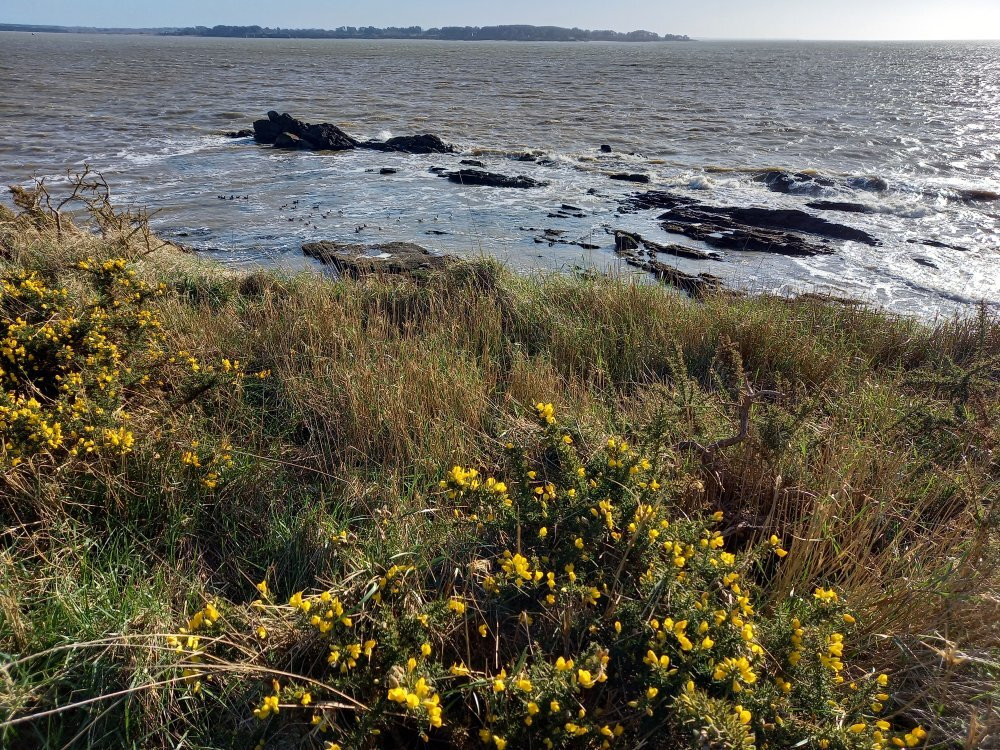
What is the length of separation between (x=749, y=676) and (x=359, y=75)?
6124 centimetres

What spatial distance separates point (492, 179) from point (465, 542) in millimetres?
16546

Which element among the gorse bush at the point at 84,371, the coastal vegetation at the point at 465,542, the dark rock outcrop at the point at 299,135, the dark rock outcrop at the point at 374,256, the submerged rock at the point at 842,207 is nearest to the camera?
the coastal vegetation at the point at 465,542

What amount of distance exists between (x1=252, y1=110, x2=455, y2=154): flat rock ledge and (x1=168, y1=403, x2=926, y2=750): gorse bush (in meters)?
22.0

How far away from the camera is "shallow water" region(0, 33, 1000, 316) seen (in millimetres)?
12102

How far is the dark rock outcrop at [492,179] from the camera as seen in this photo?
699 inches

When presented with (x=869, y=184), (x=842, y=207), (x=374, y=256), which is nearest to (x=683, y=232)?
(x=842, y=207)

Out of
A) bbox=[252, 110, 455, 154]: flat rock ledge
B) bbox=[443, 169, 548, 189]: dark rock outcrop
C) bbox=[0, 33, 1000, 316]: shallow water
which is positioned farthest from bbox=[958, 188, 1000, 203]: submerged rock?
bbox=[252, 110, 455, 154]: flat rock ledge

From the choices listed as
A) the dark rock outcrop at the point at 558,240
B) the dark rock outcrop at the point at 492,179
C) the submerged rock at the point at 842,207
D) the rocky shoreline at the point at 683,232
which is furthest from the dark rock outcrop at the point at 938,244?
the dark rock outcrop at the point at 492,179

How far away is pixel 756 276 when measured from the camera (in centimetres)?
1120

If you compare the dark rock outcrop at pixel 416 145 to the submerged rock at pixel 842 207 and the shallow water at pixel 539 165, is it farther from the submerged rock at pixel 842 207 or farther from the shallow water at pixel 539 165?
the submerged rock at pixel 842 207

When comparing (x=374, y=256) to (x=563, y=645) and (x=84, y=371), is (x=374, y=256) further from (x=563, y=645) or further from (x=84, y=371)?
(x=563, y=645)

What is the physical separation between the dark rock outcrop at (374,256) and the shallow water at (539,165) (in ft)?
1.98

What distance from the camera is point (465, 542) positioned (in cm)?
283

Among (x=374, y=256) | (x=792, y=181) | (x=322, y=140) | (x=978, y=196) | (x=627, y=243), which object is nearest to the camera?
(x=374, y=256)
